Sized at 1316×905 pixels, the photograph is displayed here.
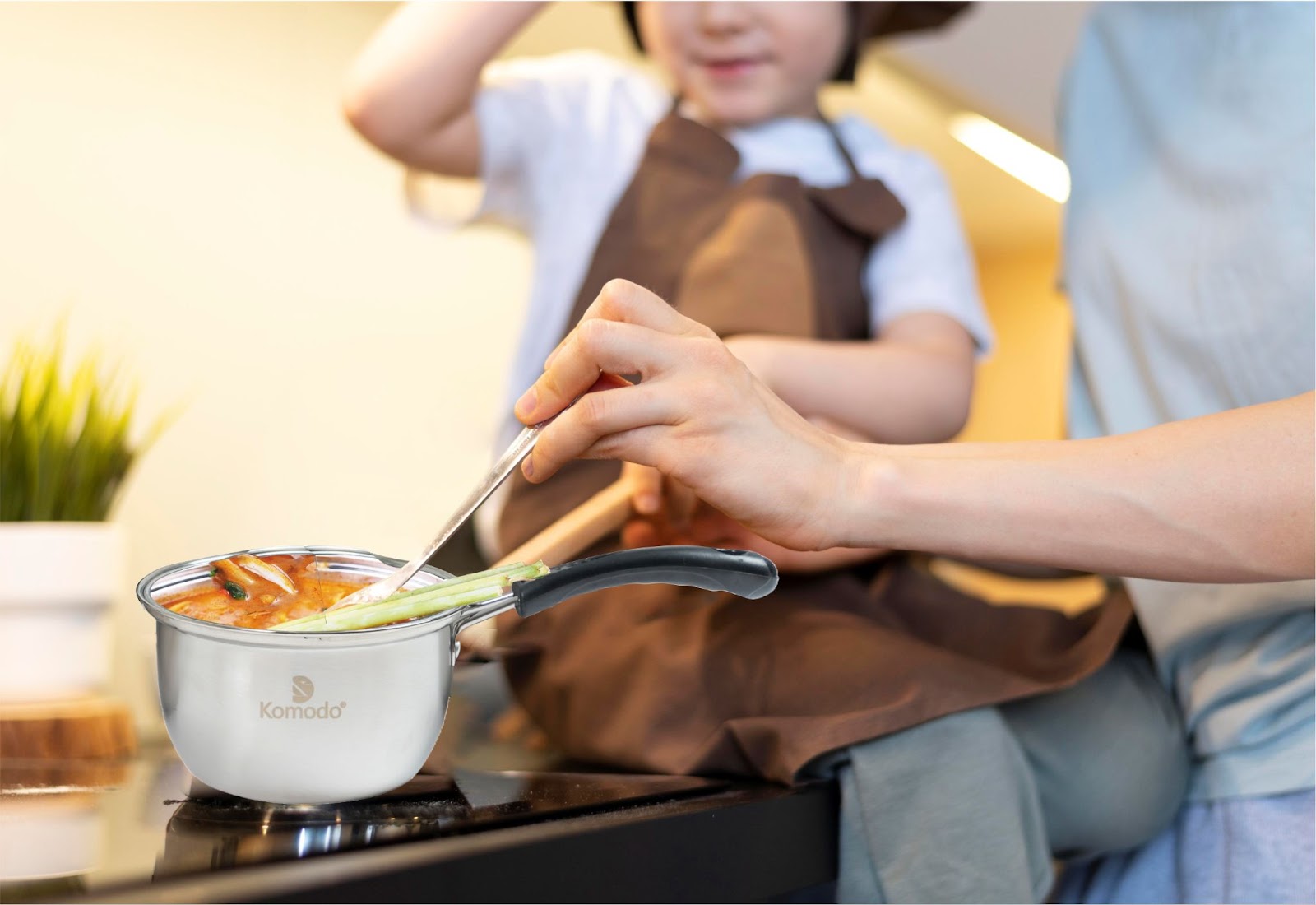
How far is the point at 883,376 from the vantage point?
530mm

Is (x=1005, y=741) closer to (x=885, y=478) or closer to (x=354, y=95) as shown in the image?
(x=885, y=478)

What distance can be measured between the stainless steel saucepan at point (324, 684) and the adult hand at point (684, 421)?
4cm

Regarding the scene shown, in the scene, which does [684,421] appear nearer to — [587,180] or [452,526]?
[452,526]

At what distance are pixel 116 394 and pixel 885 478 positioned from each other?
1.47 ft

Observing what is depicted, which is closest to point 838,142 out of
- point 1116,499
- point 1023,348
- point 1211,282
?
point 1211,282

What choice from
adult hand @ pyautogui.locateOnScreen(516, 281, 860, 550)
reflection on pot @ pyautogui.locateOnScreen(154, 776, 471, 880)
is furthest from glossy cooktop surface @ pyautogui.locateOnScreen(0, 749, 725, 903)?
adult hand @ pyautogui.locateOnScreen(516, 281, 860, 550)

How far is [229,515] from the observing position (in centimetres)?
44

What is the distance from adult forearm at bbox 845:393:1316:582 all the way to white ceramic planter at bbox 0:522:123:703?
1.18 ft

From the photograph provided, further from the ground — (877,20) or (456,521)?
(877,20)

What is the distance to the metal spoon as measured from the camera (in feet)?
1.03

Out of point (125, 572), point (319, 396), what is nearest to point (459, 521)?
point (125, 572)

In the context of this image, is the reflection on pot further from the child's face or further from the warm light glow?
the warm light glow

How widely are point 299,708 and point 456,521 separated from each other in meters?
0.07

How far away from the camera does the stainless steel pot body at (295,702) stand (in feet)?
0.91
